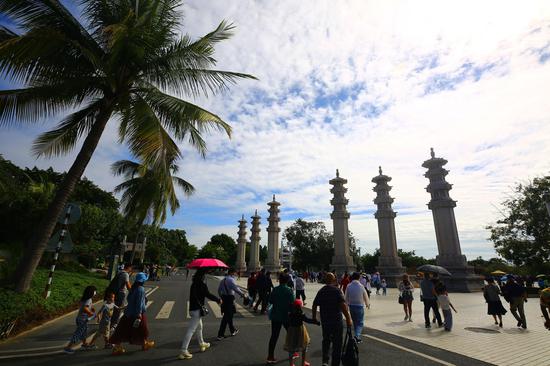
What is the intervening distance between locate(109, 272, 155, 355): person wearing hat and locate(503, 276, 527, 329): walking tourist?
34.9ft

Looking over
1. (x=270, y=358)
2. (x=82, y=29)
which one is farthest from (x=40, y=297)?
(x=82, y=29)

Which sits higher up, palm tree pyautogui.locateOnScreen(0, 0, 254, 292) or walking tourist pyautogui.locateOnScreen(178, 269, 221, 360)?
palm tree pyautogui.locateOnScreen(0, 0, 254, 292)

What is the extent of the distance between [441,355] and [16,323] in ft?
33.0

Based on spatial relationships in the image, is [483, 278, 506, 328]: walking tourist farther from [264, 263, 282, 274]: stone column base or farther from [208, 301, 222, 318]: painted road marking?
[264, 263, 282, 274]: stone column base

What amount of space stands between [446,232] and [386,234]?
4.78 metres

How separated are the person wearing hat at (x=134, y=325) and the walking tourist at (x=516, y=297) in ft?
34.9

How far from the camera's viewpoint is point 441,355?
6.24 meters

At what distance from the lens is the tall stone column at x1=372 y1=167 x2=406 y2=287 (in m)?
23.6

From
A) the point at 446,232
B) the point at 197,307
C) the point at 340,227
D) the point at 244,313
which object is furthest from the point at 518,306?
the point at 340,227

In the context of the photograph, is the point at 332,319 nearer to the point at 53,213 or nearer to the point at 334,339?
the point at 334,339

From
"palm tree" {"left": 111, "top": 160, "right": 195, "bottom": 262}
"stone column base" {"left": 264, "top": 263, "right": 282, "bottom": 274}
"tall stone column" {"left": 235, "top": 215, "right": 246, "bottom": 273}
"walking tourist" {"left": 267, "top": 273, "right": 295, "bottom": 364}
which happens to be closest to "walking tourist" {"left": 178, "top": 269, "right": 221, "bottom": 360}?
"walking tourist" {"left": 267, "top": 273, "right": 295, "bottom": 364}

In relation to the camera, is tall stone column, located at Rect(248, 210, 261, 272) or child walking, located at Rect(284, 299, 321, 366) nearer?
child walking, located at Rect(284, 299, 321, 366)

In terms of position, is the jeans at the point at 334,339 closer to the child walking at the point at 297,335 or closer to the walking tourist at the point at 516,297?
the child walking at the point at 297,335

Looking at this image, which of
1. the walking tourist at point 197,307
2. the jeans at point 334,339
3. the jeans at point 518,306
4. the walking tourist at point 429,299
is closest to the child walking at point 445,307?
the walking tourist at point 429,299
